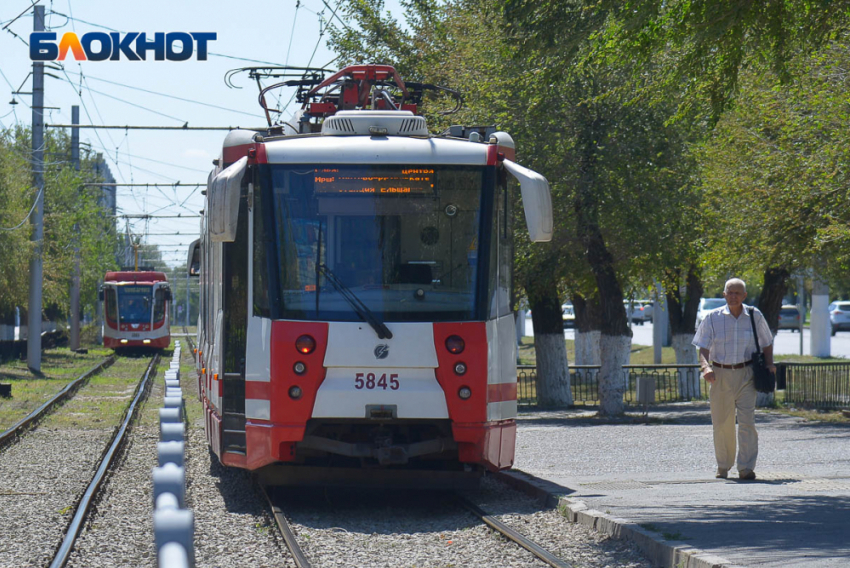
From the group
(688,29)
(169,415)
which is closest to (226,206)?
(169,415)

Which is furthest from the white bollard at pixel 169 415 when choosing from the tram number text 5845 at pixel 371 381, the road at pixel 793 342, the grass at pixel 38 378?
the road at pixel 793 342

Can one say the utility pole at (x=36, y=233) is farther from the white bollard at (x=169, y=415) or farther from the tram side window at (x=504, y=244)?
the white bollard at (x=169, y=415)

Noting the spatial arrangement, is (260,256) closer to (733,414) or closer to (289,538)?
(289,538)

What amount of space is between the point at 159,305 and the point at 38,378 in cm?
1493

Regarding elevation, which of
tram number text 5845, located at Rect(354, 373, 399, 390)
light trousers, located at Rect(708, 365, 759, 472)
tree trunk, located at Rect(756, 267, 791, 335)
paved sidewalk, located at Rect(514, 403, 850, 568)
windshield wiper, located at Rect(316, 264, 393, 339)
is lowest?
paved sidewalk, located at Rect(514, 403, 850, 568)

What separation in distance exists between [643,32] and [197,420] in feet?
38.6

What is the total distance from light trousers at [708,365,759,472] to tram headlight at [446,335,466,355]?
9.10 feet

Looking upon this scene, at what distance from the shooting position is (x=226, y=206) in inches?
357

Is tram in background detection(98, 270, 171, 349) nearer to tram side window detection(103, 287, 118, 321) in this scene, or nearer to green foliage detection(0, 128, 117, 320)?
tram side window detection(103, 287, 118, 321)

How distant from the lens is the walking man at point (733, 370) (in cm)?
1059

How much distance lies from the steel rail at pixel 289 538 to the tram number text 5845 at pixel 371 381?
3.80 feet

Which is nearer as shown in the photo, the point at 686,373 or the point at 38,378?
the point at 686,373

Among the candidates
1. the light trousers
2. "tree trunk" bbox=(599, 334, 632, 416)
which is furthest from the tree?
the light trousers

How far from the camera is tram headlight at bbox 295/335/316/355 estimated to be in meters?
9.09
